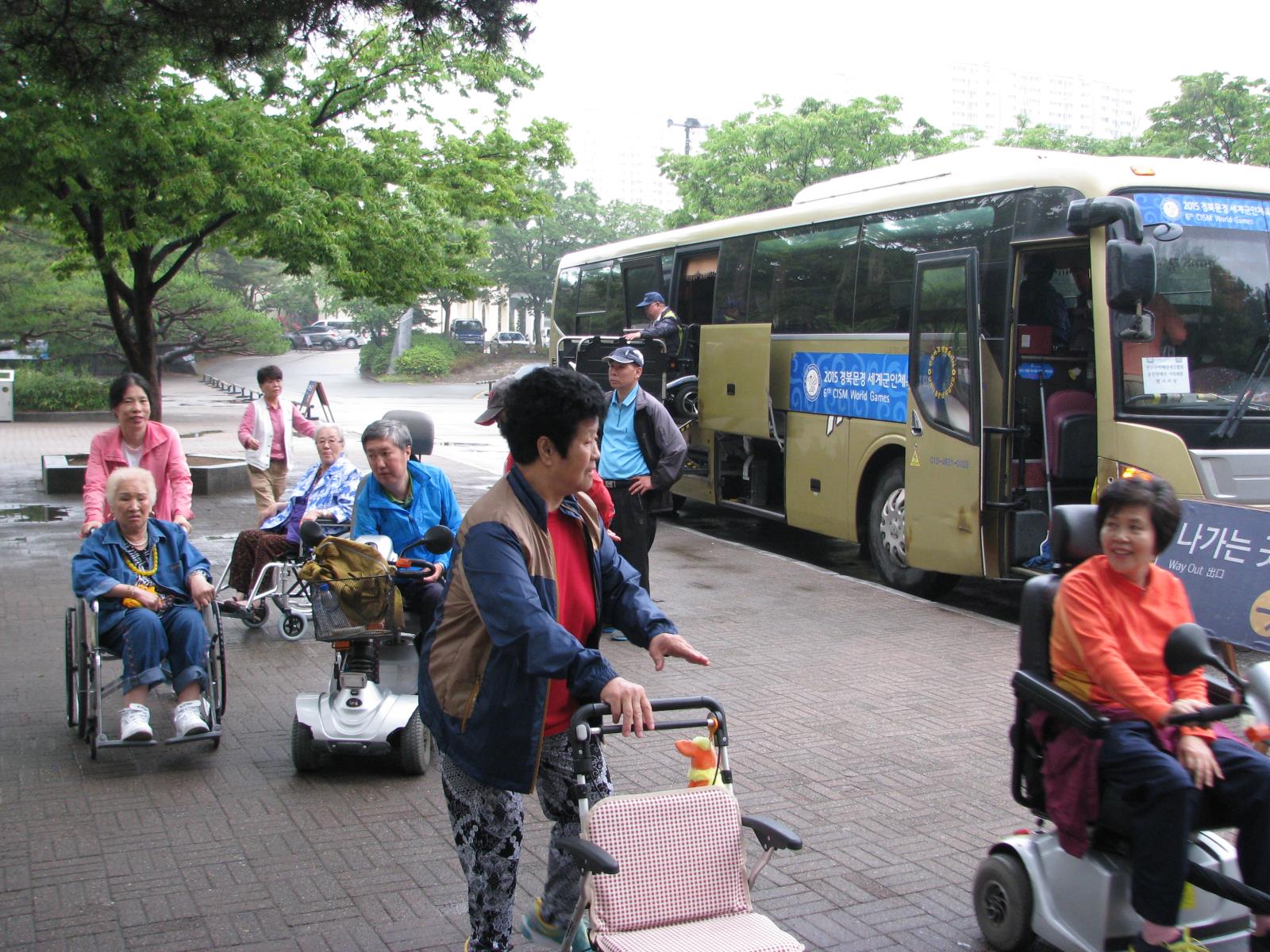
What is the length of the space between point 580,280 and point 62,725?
12936 mm

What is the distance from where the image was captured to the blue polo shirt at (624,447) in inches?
329

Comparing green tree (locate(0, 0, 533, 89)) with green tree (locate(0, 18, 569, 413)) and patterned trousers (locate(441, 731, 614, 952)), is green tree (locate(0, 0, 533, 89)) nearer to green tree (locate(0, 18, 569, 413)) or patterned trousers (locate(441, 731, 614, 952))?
green tree (locate(0, 18, 569, 413))

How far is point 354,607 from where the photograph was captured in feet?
17.6

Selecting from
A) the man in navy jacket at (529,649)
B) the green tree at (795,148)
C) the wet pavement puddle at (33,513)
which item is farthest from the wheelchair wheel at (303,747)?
the green tree at (795,148)

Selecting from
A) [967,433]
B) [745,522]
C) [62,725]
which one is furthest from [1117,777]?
[745,522]

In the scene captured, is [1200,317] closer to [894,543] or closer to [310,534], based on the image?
[894,543]

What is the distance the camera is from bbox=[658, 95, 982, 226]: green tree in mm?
34719

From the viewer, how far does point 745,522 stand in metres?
14.9

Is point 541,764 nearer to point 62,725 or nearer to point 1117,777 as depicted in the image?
point 1117,777

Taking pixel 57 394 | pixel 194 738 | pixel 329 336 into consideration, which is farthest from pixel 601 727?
pixel 329 336

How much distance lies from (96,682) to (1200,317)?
280 inches

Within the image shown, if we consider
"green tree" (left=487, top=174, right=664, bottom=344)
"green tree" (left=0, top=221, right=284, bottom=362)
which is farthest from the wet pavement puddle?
"green tree" (left=487, top=174, right=664, bottom=344)

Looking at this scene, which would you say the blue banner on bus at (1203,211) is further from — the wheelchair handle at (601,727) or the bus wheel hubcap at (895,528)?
the wheelchair handle at (601,727)

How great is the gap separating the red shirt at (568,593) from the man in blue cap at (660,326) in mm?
9712
